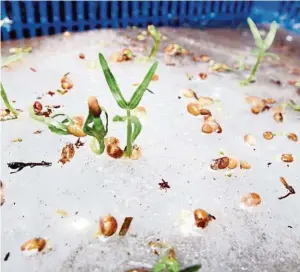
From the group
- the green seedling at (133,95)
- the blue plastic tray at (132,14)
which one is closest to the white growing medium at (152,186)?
the green seedling at (133,95)

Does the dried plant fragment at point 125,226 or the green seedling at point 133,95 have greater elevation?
the green seedling at point 133,95

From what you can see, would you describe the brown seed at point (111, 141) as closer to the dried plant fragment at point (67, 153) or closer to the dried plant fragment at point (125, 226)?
the dried plant fragment at point (67, 153)

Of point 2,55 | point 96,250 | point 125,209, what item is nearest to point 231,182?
point 125,209

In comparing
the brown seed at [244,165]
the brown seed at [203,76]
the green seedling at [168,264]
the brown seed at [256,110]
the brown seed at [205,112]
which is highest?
the brown seed at [203,76]

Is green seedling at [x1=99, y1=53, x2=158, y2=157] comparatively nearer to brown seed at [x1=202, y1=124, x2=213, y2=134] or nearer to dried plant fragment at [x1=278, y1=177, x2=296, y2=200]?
brown seed at [x1=202, y1=124, x2=213, y2=134]

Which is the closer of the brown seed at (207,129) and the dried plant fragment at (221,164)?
the dried plant fragment at (221,164)

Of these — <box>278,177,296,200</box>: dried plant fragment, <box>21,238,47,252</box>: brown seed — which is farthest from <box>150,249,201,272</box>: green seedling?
<box>278,177,296,200</box>: dried plant fragment
